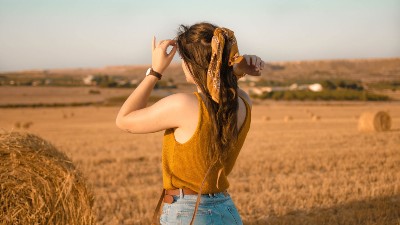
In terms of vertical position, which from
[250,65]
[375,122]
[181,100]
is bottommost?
[375,122]

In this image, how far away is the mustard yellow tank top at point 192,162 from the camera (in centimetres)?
269

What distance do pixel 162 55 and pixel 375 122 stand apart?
1956 centimetres

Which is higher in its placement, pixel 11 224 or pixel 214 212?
pixel 214 212

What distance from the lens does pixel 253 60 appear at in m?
2.94

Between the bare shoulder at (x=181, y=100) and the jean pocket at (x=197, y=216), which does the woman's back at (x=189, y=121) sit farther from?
the jean pocket at (x=197, y=216)

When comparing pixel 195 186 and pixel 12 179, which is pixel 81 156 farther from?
pixel 195 186

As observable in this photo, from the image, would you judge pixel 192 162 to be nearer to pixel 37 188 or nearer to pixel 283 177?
pixel 37 188

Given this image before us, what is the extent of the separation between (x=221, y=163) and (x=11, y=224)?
10.8ft

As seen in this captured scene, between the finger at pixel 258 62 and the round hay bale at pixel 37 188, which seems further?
the round hay bale at pixel 37 188

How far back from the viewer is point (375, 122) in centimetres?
2111

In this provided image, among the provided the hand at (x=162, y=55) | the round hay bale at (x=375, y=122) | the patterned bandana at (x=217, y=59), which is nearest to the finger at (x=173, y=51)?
the hand at (x=162, y=55)

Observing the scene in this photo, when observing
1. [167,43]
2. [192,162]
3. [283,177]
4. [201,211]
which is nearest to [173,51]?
[167,43]

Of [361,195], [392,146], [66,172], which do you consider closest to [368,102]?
[392,146]

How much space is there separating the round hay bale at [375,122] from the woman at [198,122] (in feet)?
63.6
